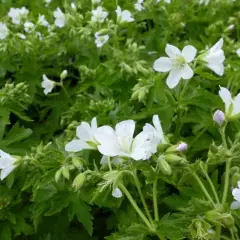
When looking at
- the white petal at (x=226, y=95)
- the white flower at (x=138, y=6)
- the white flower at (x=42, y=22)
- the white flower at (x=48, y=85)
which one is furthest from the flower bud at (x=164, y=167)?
the white flower at (x=42, y=22)

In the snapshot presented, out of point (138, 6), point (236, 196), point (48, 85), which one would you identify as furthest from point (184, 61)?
point (138, 6)

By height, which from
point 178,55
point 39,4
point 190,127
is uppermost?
point 178,55

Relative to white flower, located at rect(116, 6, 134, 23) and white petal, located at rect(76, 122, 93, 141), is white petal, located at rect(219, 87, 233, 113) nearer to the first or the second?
white petal, located at rect(76, 122, 93, 141)

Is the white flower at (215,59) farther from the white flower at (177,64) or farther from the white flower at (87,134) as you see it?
the white flower at (87,134)

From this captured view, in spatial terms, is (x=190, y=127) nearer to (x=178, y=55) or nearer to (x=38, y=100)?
(x=178, y=55)

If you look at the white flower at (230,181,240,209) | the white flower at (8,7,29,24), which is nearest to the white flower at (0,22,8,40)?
the white flower at (8,7,29,24)

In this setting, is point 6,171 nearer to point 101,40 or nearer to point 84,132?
point 84,132

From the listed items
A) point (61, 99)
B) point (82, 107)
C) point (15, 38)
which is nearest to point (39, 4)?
point (15, 38)
